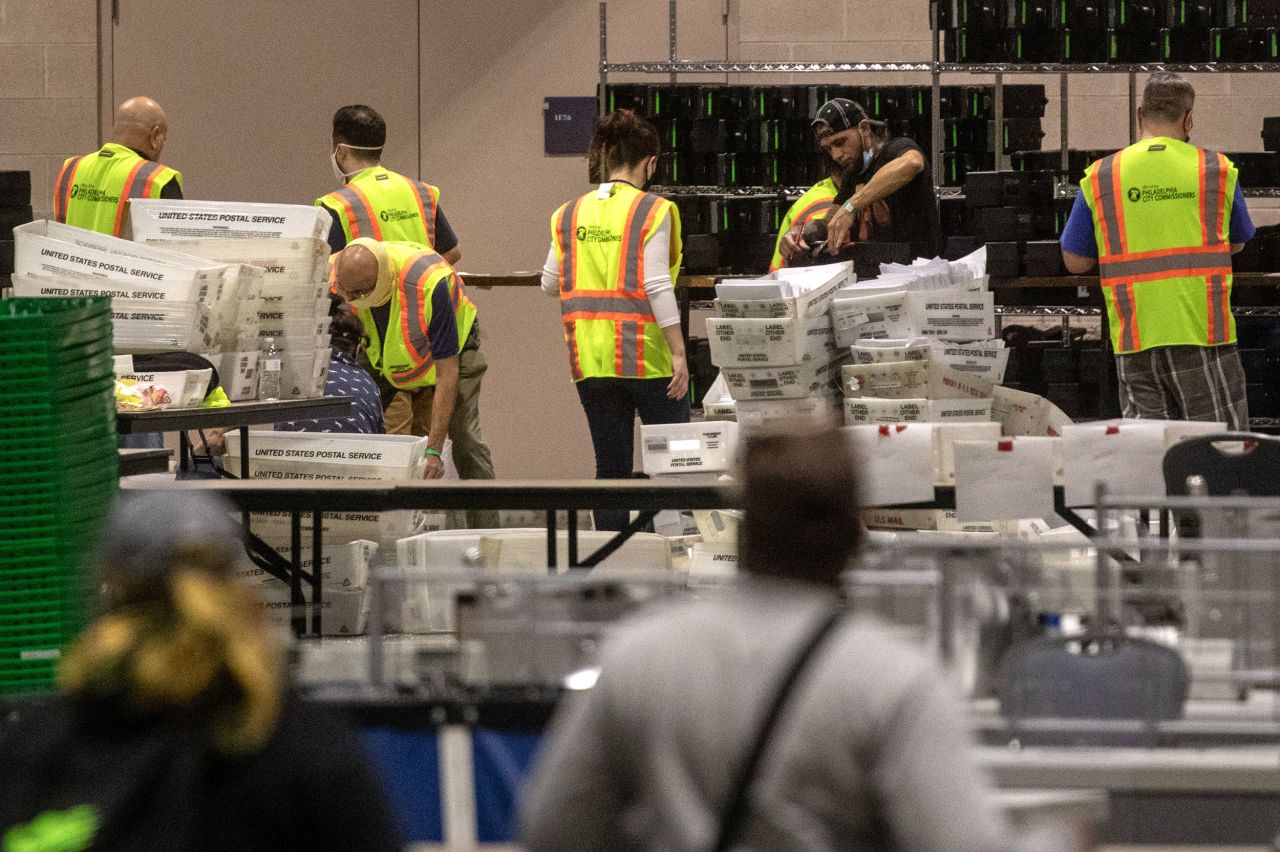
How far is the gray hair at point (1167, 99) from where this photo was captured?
7.37 metres

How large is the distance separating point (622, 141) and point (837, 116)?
1048mm

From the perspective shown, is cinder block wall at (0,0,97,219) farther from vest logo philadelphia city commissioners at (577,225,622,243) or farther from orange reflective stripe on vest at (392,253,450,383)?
vest logo philadelphia city commissioners at (577,225,622,243)

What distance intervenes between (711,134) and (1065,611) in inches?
259

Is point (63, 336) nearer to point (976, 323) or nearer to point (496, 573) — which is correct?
point (496, 573)

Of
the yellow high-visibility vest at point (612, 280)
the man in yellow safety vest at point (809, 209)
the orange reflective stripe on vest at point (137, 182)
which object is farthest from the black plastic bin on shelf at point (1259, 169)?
the orange reflective stripe on vest at point (137, 182)

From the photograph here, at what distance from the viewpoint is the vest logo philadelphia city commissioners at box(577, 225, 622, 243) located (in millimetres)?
7398

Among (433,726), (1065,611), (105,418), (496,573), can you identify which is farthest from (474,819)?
(105,418)

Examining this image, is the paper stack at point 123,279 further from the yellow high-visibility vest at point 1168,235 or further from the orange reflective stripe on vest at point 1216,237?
the orange reflective stripe on vest at point 1216,237

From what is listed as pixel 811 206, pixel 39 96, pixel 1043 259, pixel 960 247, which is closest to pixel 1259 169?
pixel 1043 259

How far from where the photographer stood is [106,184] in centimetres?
834

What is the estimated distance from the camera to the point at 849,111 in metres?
7.80

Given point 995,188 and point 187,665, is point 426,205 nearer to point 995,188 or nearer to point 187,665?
point 995,188

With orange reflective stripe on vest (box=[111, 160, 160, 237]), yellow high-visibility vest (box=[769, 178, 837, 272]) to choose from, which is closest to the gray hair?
yellow high-visibility vest (box=[769, 178, 837, 272])

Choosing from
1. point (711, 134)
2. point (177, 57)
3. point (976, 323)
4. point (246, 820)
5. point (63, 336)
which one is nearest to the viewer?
point (246, 820)
